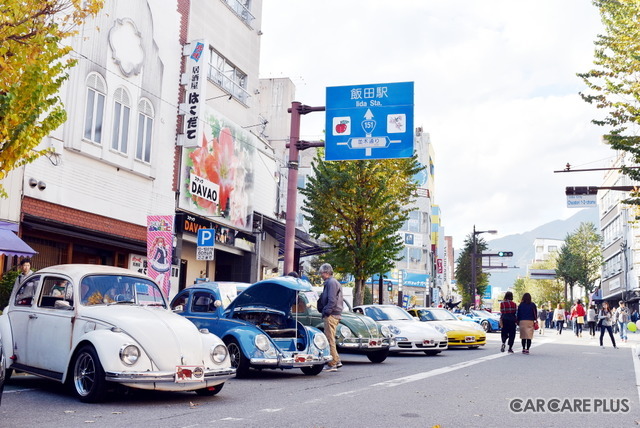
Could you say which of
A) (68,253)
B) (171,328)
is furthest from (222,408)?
(68,253)

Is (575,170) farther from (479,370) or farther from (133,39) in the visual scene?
(133,39)

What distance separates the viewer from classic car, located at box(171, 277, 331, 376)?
34.0 ft

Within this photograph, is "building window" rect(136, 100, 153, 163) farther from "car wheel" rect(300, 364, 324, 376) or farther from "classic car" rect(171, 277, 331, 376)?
"car wheel" rect(300, 364, 324, 376)

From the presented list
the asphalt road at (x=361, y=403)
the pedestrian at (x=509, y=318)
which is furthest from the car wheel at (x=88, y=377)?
the pedestrian at (x=509, y=318)

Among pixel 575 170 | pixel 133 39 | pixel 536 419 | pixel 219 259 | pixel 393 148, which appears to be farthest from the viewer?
pixel 219 259

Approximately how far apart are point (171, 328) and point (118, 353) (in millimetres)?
739

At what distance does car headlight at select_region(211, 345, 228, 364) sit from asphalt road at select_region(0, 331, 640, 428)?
493 mm

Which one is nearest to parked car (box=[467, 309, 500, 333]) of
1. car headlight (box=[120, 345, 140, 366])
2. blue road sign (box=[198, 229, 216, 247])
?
blue road sign (box=[198, 229, 216, 247])

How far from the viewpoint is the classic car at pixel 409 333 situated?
1703cm

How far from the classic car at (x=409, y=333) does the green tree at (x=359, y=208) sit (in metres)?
7.44

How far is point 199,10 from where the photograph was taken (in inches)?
1019

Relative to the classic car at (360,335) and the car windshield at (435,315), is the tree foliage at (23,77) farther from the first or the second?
the car windshield at (435,315)

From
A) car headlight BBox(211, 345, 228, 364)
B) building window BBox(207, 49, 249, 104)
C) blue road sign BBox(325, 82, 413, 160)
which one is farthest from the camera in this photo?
building window BBox(207, 49, 249, 104)

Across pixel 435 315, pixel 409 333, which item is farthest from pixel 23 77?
pixel 435 315
